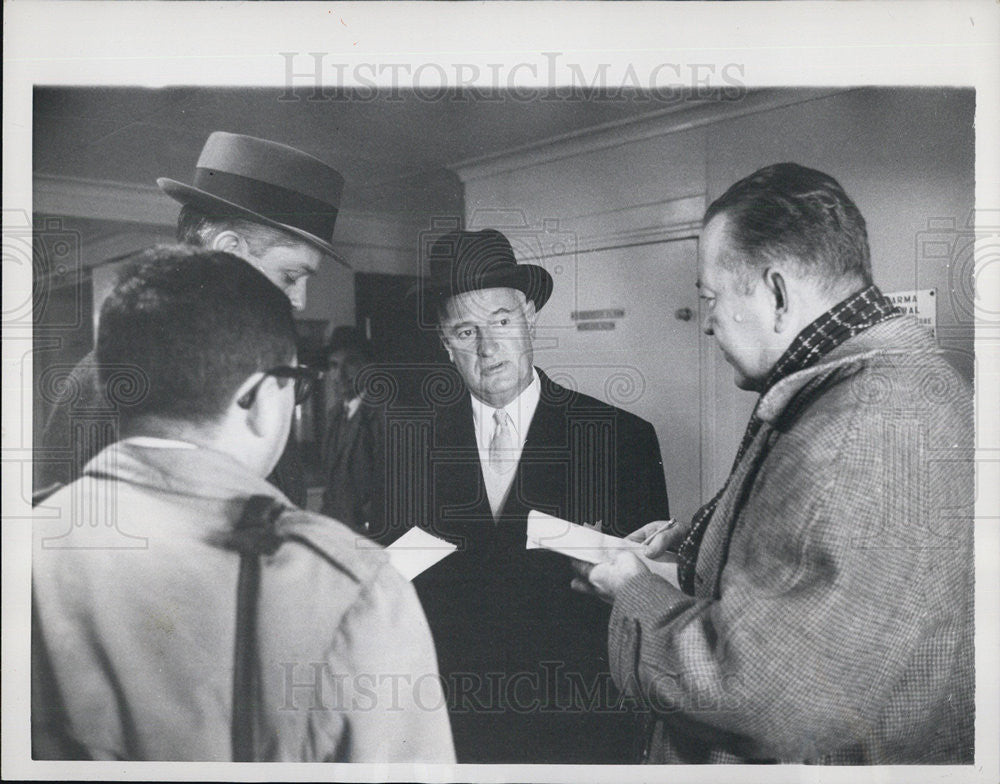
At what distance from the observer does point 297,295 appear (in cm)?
143

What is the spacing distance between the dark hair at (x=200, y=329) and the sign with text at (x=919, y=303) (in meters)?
1.06

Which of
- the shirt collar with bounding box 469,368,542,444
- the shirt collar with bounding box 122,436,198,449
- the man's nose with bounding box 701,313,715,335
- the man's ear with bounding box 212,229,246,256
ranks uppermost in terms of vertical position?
the man's ear with bounding box 212,229,246,256

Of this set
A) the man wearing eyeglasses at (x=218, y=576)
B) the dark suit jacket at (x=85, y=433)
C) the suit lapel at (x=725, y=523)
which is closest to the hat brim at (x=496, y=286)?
the man wearing eyeglasses at (x=218, y=576)

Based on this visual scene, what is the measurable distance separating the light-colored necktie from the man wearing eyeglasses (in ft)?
0.86

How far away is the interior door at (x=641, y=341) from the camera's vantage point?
4.70 feet

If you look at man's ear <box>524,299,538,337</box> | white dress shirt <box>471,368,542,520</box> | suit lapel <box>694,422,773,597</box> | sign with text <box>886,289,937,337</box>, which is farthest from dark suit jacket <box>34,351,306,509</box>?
sign with text <box>886,289,937,337</box>

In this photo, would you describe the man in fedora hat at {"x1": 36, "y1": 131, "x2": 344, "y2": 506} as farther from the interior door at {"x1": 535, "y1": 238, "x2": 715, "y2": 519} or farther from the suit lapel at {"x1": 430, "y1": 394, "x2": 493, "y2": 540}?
the interior door at {"x1": 535, "y1": 238, "x2": 715, "y2": 519}

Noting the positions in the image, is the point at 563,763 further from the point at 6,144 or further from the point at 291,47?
the point at 6,144

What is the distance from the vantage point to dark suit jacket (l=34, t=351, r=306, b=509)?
56.6 inches

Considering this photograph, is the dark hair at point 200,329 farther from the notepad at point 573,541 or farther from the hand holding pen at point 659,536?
the hand holding pen at point 659,536

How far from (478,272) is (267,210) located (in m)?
0.39

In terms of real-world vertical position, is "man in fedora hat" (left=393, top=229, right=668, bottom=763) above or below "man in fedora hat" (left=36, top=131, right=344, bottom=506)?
below

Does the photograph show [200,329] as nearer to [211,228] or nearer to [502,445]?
[211,228]

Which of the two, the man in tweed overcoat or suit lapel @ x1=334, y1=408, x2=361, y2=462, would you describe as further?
suit lapel @ x1=334, y1=408, x2=361, y2=462
